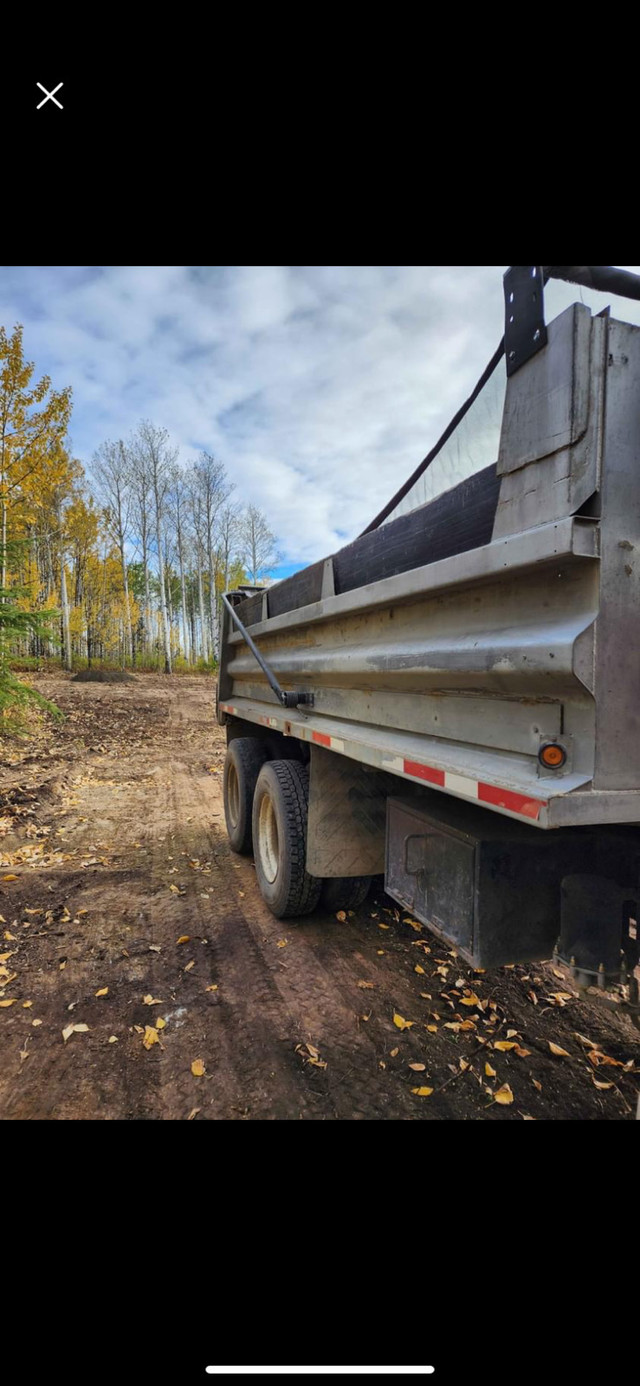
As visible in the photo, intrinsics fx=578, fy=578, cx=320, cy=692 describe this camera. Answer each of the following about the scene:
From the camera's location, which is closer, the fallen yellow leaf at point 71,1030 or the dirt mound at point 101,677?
the fallen yellow leaf at point 71,1030

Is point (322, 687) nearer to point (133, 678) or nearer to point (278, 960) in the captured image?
point (278, 960)

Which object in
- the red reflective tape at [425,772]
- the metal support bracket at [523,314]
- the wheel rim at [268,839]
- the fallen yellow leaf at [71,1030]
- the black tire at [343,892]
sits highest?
the metal support bracket at [523,314]

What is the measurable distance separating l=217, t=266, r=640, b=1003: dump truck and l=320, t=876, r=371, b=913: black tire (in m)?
1.02

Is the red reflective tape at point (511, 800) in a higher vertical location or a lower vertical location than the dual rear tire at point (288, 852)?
higher

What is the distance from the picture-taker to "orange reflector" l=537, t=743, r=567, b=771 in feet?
4.70

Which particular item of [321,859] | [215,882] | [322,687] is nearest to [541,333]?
[322,687]

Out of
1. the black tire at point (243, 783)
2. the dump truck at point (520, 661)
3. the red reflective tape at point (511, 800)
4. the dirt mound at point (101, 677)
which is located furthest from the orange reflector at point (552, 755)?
the dirt mound at point (101, 677)

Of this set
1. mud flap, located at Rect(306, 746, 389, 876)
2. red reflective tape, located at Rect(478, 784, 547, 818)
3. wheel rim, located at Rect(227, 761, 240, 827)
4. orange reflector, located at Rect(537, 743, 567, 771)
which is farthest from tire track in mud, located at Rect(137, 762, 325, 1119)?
orange reflector, located at Rect(537, 743, 567, 771)

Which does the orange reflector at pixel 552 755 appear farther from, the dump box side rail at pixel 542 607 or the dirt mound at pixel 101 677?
the dirt mound at pixel 101 677

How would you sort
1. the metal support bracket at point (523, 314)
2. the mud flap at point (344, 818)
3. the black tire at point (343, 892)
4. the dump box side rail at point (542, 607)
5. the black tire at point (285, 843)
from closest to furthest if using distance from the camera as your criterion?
1. the dump box side rail at point (542, 607)
2. the metal support bracket at point (523, 314)
3. the mud flap at point (344, 818)
4. the black tire at point (285, 843)
5. the black tire at point (343, 892)

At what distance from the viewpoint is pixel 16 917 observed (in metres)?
3.97

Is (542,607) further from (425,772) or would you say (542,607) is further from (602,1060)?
(602,1060)

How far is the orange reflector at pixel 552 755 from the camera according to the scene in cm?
143

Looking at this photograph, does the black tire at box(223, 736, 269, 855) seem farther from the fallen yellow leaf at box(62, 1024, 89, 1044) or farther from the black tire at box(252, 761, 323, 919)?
the fallen yellow leaf at box(62, 1024, 89, 1044)
